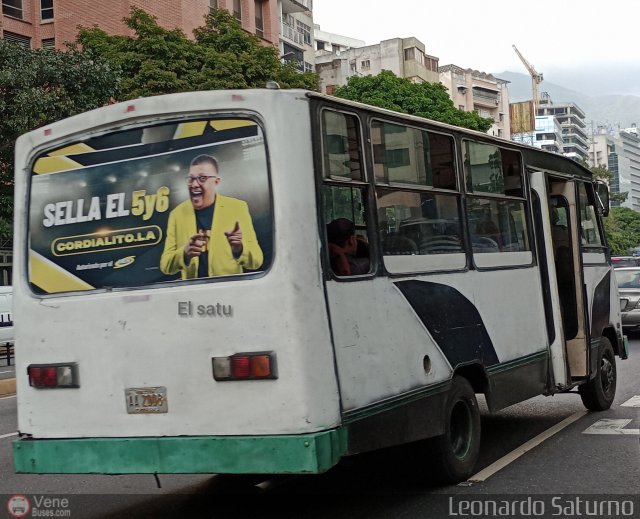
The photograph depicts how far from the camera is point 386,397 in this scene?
19.4 feet

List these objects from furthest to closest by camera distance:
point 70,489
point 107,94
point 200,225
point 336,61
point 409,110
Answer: point 336,61 → point 409,110 → point 107,94 → point 70,489 → point 200,225

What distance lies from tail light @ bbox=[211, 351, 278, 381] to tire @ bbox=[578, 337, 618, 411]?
5.40m

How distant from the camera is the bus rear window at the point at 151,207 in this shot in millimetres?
5547

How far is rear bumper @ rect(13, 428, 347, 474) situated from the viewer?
525cm

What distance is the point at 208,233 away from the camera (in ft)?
18.3

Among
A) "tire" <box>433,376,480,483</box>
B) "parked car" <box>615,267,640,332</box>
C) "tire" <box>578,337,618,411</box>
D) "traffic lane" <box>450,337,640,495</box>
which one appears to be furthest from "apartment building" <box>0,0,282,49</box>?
"tire" <box>433,376,480,483</box>

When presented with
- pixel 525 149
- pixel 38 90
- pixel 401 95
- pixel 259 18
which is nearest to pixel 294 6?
pixel 259 18

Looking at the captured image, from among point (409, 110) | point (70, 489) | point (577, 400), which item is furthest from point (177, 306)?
point (409, 110)

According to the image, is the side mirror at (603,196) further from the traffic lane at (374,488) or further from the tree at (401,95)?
the tree at (401,95)

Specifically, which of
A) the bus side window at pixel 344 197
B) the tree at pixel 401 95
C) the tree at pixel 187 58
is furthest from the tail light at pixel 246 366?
the tree at pixel 401 95

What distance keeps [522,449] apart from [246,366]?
356 centimetres

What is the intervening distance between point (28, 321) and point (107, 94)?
63.4 feet

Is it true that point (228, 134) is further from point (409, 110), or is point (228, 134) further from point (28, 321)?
point (409, 110)

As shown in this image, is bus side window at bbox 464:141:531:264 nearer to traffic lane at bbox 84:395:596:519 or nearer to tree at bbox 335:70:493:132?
traffic lane at bbox 84:395:596:519
